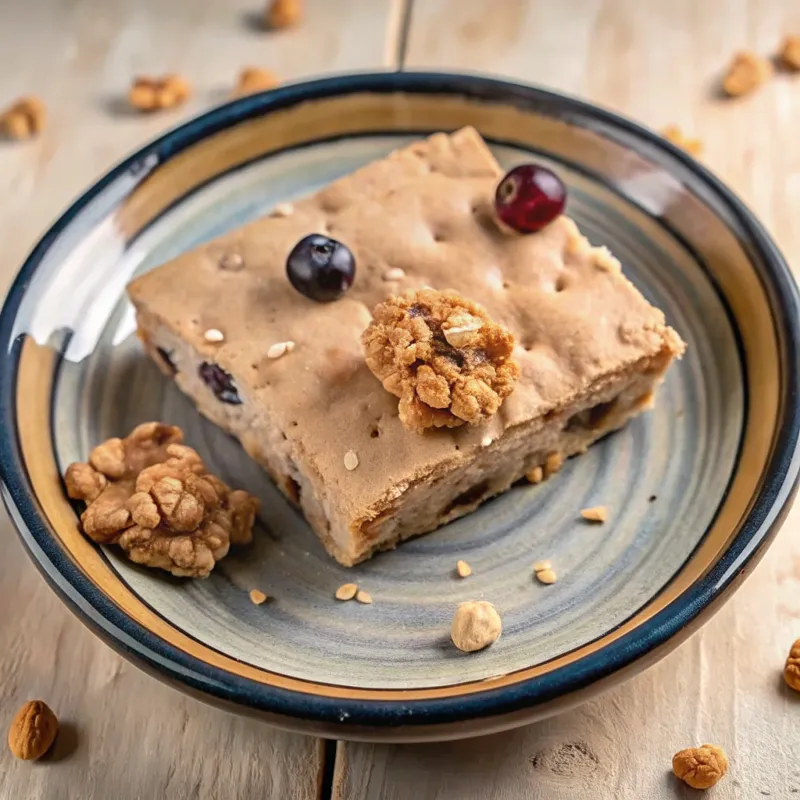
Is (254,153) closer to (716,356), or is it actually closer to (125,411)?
(125,411)

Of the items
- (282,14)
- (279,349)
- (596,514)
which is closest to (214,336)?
(279,349)

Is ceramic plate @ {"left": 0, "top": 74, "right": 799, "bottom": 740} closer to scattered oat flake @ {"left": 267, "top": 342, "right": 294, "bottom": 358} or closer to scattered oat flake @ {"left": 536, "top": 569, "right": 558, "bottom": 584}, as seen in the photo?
scattered oat flake @ {"left": 536, "top": 569, "right": 558, "bottom": 584}

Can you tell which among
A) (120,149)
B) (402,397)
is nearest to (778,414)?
(402,397)

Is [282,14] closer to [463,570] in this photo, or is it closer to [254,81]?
[254,81]

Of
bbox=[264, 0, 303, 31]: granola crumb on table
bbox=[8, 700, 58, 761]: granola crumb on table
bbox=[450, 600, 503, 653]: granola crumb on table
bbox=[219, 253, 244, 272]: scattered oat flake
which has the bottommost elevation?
bbox=[8, 700, 58, 761]: granola crumb on table

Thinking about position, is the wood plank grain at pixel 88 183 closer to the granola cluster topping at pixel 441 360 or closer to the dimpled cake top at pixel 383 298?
the dimpled cake top at pixel 383 298

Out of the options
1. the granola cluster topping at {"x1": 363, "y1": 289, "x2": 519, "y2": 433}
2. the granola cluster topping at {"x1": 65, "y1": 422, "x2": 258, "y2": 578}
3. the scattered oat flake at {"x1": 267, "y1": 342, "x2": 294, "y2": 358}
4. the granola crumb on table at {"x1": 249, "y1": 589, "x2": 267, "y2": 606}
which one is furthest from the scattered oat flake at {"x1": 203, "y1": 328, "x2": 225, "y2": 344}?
the granola crumb on table at {"x1": 249, "y1": 589, "x2": 267, "y2": 606}
